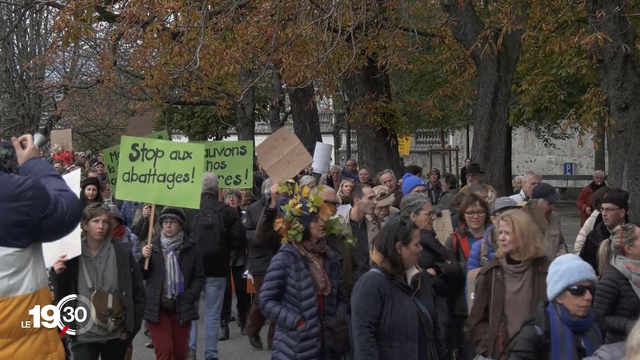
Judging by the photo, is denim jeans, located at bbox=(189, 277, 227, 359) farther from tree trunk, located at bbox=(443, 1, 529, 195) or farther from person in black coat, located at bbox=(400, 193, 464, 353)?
tree trunk, located at bbox=(443, 1, 529, 195)

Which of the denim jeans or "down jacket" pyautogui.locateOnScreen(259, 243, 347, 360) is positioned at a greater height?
"down jacket" pyautogui.locateOnScreen(259, 243, 347, 360)

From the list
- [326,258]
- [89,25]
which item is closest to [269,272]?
[326,258]

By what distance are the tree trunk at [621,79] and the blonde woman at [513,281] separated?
247 inches

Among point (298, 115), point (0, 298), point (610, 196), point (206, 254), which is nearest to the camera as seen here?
point (0, 298)

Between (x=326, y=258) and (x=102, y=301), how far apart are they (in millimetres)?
1648

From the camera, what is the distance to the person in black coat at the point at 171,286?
25.9 ft

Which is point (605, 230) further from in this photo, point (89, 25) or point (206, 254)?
point (89, 25)

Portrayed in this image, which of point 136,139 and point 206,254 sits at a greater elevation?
point 136,139

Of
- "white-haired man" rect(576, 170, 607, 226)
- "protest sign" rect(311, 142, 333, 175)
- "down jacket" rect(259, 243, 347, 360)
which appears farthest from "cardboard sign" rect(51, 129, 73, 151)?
"down jacket" rect(259, 243, 347, 360)

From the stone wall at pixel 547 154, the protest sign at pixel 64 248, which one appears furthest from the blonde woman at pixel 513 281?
the stone wall at pixel 547 154

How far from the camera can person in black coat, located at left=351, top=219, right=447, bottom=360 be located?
5.42 m

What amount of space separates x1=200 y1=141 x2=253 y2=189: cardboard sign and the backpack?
148 centimetres

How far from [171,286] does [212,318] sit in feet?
5.02

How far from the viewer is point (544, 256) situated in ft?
18.6
